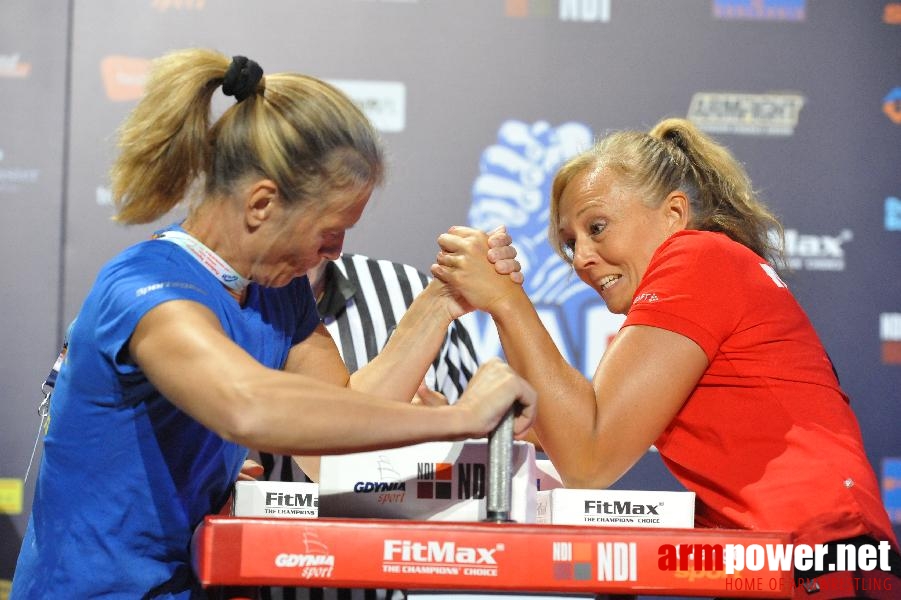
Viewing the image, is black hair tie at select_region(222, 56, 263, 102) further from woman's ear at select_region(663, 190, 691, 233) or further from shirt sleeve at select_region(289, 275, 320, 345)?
woman's ear at select_region(663, 190, 691, 233)

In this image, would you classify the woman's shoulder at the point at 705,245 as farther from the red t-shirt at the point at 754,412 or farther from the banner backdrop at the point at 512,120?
the banner backdrop at the point at 512,120

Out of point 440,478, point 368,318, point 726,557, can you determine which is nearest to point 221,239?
point 440,478

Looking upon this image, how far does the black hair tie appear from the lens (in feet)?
5.03

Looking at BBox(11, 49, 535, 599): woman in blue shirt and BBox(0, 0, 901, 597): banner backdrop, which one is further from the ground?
BBox(0, 0, 901, 597): banner backdrop

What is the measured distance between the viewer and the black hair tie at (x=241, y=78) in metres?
1.53

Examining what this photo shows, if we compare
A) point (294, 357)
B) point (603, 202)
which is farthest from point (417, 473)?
point (603, 202)

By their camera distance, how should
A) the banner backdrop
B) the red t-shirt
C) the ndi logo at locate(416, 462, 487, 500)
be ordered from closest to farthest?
the ndi logo at locate(416, 462, 487, 500), the red t-shirt, the banner backdrop

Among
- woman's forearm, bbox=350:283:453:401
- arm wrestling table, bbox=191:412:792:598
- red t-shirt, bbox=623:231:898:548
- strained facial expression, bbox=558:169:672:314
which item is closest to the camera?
arm wrestling table, bbox=191:412:792:598

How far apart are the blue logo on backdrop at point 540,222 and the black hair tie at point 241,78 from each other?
2132 mm

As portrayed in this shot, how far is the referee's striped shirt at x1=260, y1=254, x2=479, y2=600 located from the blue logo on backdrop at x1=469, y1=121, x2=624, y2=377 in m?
0.82

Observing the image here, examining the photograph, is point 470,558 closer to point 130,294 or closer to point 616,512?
point 616,512

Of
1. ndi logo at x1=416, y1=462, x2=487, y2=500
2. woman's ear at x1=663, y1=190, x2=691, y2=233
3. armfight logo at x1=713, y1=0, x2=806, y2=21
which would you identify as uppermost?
armfight logo at x1=713, y1=0, x2=806, y2=21

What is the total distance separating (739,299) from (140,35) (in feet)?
8.51

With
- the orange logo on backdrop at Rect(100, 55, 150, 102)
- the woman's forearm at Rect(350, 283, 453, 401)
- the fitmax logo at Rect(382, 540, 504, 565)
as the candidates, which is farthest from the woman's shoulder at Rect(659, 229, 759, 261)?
the orange logo on backdrop at Rect(100, 55, 150, 102)
